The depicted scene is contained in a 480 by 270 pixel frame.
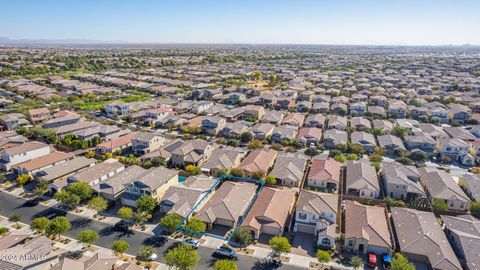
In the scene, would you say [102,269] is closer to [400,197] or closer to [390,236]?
[390,236]

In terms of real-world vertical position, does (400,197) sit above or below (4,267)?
below

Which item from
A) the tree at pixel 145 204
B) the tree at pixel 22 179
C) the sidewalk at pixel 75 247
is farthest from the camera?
the tree at pixel 22 179

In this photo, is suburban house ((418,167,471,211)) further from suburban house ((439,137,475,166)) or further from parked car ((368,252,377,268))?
parked car ((368,252,377,268))

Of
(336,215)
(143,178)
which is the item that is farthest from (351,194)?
(143,178)

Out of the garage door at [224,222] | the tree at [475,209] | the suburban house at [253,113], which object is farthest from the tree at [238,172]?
the suburban house at [253,113]

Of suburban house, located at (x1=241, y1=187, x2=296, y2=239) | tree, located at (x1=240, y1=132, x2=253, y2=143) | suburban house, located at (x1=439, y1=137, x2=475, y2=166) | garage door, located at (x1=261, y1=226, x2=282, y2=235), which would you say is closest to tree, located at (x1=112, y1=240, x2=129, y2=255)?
suburban house, located at (x1=241, y1=187, x2=296, y2=239)

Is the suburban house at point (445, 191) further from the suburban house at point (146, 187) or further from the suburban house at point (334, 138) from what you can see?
the suburban house at point (146, 187)
